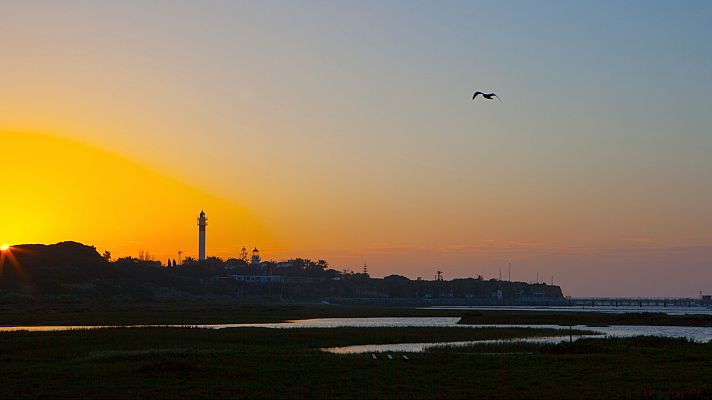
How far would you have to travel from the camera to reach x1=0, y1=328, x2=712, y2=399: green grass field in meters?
34.7

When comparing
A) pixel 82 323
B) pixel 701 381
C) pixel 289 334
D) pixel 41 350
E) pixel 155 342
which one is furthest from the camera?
pixel 82 323

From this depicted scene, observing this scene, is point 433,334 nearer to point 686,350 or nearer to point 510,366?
point 686,350

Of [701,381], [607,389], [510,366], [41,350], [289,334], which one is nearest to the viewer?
[607,389]

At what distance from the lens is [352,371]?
41.9 metres

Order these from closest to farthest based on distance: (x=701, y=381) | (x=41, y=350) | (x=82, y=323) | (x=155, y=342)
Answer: (x=701, y=381) < (x=41, y=350) < (x=155, y=342) < (x=82, y=323)

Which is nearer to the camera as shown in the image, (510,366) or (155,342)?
(510,366)

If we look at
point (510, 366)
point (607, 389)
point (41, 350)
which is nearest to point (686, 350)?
point (510, 366)

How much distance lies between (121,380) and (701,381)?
26.7 m

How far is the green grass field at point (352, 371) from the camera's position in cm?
3466

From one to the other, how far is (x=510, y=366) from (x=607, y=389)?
30.8 ft

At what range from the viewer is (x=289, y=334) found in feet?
249

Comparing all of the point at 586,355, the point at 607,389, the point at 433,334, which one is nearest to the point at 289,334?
the point at 433,334

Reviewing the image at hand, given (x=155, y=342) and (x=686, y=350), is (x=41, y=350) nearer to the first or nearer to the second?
(x=155, y=342)

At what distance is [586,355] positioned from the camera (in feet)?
168
